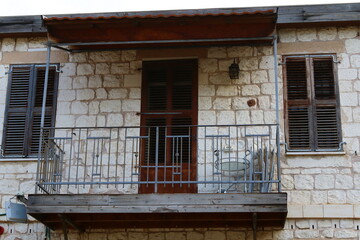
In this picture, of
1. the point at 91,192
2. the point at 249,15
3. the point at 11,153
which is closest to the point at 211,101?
the point at 249,15

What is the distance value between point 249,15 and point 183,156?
7.99 ft

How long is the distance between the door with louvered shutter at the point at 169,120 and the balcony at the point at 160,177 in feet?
0.06

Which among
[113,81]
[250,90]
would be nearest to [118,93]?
[113,81]

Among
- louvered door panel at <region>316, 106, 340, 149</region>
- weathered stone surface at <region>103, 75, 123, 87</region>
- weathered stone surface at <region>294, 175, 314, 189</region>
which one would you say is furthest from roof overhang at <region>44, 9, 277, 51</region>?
weathered stone surface at <region>294, 175, 314, 189</region>

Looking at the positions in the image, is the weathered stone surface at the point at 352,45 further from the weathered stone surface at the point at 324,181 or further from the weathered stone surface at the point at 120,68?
the weathered stone surface at the point at 120,68

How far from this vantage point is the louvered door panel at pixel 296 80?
10.8 meters

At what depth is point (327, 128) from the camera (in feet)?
34.8

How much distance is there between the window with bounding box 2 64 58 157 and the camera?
36.2 ft

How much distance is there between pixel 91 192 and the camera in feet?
34.8

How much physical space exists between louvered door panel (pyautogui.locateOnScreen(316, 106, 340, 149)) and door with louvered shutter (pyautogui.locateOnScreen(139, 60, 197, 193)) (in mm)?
1934

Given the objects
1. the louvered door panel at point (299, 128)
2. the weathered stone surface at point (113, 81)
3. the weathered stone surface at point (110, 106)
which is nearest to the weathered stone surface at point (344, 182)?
the louvered door panel at point (299, 128)

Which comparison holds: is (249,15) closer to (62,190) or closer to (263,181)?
(263,181)

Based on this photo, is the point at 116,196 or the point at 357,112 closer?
the point at 116,196

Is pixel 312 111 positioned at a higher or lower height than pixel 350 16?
lower
